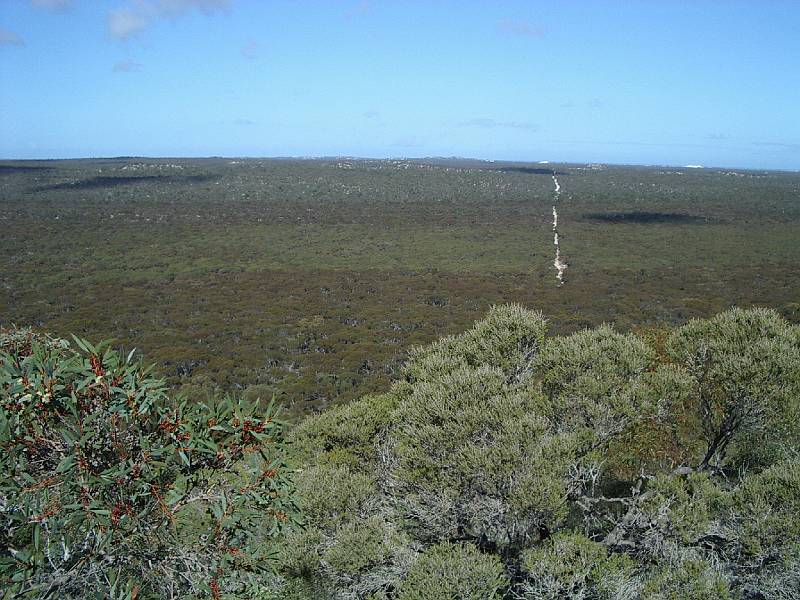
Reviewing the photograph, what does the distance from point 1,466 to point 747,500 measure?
29.0 feet

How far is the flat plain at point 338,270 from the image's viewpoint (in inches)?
1170

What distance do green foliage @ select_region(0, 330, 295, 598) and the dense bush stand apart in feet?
10.5

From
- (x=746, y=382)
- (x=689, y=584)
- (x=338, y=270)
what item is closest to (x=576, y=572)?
(x=689, y=584)

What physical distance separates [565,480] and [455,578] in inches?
95.5

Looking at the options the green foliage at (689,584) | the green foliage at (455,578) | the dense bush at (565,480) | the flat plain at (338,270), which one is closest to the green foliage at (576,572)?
the dense bush at (565,480)

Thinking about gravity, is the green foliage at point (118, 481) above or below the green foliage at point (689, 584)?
above

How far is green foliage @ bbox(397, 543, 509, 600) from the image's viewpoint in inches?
260

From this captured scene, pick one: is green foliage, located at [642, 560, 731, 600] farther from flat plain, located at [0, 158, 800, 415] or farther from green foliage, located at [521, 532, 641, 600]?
flat plain, located at [0, 158, 800, 415]

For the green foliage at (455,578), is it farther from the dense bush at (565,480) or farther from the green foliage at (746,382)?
the green foliage at (746,382)

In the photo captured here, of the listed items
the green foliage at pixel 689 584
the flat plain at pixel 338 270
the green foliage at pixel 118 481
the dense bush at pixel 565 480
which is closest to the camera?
the green foliage at pixel 118 481

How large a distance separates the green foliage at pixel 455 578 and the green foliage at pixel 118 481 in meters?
2.72

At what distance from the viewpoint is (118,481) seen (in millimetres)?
3982

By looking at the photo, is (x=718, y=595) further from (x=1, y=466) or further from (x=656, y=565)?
(x=1, y=466)

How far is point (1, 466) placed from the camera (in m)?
3.79
